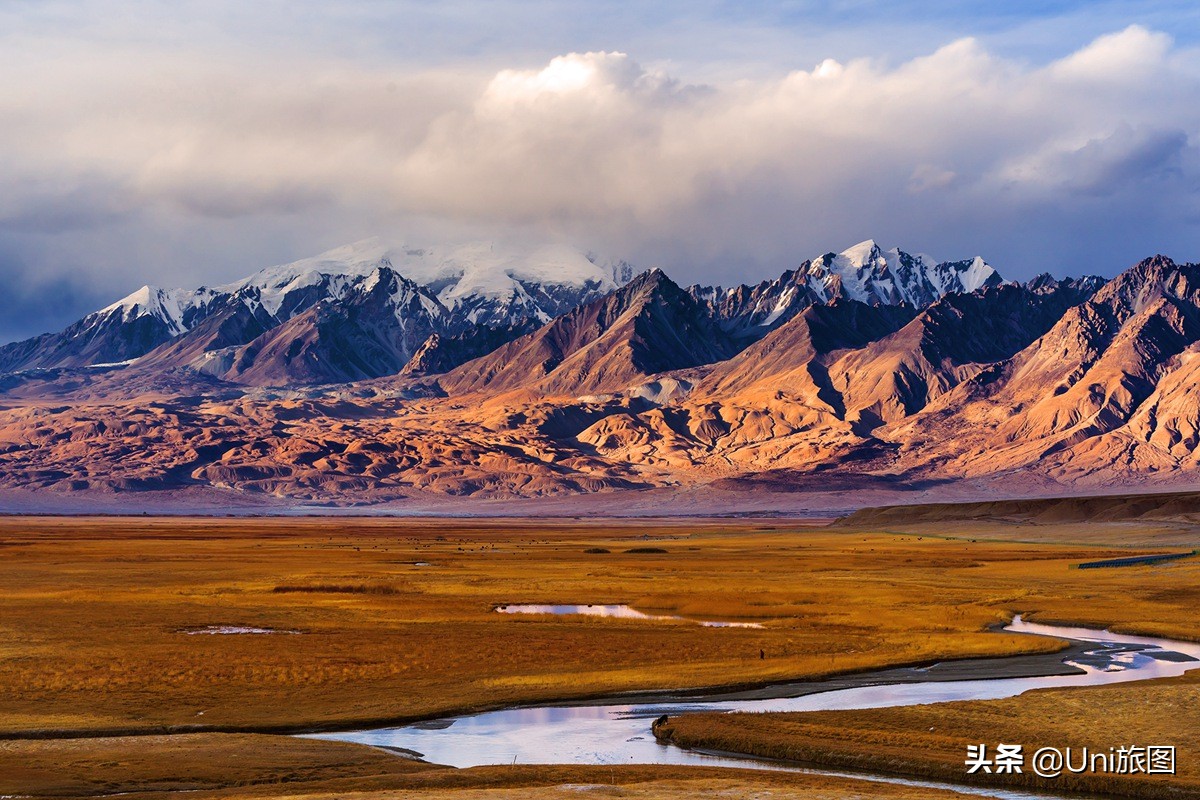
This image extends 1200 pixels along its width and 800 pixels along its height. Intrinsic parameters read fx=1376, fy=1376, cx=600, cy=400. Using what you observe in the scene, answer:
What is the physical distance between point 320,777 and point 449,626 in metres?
35.0

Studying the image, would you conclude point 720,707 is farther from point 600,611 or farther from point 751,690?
point 600,611

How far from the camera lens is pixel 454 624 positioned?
2842 inches

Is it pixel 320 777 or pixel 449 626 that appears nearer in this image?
pixel 320 777

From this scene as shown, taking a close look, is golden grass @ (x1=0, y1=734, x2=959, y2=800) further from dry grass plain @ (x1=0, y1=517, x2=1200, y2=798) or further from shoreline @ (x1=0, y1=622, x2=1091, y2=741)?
shoreline @ (x1=0, y1=622, x2=1091, y2=741)

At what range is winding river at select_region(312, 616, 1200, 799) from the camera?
132 ft

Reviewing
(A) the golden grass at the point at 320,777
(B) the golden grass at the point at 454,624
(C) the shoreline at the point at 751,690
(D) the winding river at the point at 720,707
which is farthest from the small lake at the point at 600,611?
(A) the golden grass at the point at 320,777

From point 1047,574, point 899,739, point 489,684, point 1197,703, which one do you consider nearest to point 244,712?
point 489,684

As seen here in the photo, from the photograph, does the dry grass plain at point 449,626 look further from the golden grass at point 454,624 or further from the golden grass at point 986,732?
the golden grass at point 986,732

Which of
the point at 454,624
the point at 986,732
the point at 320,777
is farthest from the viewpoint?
the point at 454,624

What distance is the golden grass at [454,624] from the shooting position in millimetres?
48969

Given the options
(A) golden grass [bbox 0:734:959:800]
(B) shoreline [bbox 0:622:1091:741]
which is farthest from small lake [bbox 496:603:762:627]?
(A) golden grass [bbox 0:734:959:800]

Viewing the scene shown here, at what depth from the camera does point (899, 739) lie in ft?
132

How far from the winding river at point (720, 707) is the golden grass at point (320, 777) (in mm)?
2225

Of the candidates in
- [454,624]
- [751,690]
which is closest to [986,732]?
[751,690]
